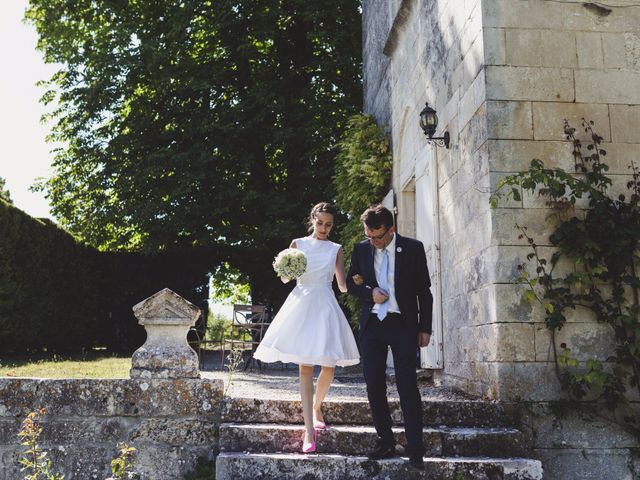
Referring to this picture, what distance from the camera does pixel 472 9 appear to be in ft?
17.0

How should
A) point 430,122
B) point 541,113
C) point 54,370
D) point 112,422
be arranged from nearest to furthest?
point 112,422
point 541,113
point 430,122
point 54,370

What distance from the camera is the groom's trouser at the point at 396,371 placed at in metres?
3.87

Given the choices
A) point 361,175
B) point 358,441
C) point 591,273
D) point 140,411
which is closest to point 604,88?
point 591,273

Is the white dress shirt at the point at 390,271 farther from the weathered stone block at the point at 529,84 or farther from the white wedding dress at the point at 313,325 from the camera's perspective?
the weathered stone block at the point at 529,84

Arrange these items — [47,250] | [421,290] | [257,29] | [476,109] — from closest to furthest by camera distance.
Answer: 1. [421,290]
2. [476,109]
3. [47,250]
4. [257,29]

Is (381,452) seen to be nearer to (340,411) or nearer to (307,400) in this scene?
(307,400)

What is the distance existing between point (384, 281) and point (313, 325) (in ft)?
2.05

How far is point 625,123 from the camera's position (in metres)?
4.97

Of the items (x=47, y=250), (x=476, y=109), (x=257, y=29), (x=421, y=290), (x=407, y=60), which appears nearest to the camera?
(x=421, y=290)

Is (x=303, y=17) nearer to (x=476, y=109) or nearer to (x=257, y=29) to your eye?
(x=257, y=29)

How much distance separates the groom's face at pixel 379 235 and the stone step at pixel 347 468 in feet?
4.71

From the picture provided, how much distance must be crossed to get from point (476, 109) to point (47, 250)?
31.4ft

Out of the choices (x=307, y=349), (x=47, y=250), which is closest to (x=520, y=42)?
(x=307, y=349)

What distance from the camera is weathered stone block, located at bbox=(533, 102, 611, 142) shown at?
4.89 meters
